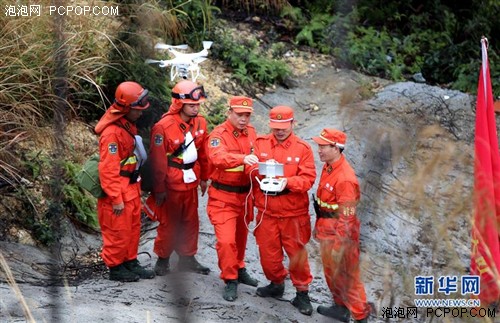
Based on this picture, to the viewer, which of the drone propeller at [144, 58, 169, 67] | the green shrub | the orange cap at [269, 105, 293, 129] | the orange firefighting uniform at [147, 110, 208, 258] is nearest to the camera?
the orange cap at [269, 105, 293, 129]

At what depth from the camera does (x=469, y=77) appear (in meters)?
11.3

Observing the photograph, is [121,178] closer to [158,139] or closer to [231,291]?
[158,139]

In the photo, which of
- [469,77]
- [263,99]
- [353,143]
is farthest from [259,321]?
[469,77]

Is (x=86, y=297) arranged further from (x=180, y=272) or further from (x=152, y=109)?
(x=180, y=272)

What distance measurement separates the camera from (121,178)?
583 cm

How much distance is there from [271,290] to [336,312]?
1.77 ft

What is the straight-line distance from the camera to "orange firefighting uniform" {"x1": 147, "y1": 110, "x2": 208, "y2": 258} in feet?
19.4

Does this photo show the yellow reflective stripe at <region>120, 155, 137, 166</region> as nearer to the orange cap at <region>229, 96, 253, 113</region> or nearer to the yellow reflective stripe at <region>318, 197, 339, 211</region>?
the orange cap at <region>229, 96, 253, 113</region>

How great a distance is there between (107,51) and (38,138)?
150 centimetres

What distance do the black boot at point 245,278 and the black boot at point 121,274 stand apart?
796 mm

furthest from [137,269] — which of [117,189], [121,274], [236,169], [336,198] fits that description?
[336,198]

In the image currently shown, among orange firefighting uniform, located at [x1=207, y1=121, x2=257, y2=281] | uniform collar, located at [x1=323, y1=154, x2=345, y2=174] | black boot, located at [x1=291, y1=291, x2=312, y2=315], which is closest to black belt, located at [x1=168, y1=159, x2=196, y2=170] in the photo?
orange firefighting uniform, located at [x1=207, y1=121, x2=257, y2=281]

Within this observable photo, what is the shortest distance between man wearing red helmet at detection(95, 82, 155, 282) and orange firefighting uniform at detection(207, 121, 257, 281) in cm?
52

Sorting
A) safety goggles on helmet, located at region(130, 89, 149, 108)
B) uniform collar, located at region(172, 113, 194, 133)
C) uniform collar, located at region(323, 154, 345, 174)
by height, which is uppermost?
safety goggles on helmet, located at region(130, 89, 149, 108)
